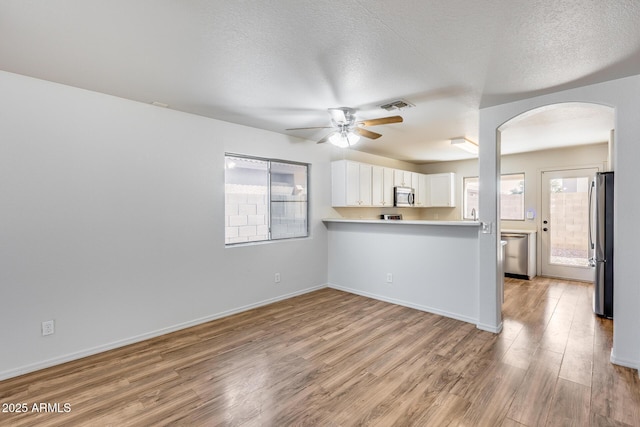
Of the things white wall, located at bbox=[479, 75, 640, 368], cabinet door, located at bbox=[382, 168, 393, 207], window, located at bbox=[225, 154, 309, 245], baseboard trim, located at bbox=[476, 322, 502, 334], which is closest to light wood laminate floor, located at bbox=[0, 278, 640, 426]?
baseboard trim, located at bbox=[476, 322, 502, 334]

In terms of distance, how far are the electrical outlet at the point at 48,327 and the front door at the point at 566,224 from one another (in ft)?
24.4

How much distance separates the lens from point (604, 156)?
530 cm

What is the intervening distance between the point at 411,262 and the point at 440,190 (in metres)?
3.63

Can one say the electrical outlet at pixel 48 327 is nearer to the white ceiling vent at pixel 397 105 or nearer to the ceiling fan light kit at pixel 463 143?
the white ceiling vent at pixel 397 105

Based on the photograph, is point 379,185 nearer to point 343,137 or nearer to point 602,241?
point 343,137

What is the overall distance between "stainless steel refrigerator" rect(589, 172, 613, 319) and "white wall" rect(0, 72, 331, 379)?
172 inches

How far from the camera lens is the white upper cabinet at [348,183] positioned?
5.13m

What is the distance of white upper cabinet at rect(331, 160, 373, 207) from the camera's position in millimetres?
5129

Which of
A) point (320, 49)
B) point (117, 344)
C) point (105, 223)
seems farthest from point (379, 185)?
point (117, 344)

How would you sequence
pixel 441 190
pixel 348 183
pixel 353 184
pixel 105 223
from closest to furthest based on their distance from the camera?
pixel 105 223 → pixel 348 183 → pixel 353 184 → pixel 441 190

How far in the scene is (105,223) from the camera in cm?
295

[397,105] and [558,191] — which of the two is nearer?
[397,105]

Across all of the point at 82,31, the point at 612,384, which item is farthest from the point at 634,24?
the point at 82,31

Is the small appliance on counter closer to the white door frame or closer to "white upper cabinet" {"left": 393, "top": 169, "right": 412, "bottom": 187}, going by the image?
"white upper cabinet" {"left": 393, "top": 169, "right": 412, "bottom": 187}
